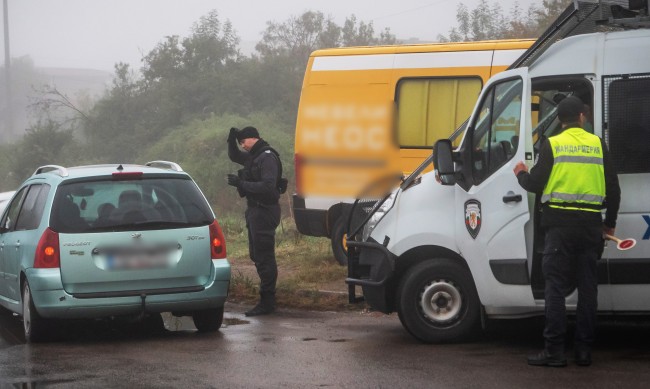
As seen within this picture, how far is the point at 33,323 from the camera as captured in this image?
9.14 metres

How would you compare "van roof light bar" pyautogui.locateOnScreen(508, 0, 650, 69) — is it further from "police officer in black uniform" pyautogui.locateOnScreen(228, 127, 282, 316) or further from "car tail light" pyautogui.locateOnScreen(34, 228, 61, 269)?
"car tail light" pyautogui.locateOnScreen(34, 228, 61, 269)

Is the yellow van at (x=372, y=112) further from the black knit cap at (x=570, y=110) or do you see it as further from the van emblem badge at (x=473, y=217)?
the black knit cap at (x=570, y=110)

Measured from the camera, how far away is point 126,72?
41.6 metres

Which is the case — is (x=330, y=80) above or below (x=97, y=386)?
above

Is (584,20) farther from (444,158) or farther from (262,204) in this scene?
(262,204)

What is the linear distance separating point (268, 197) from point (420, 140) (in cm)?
288

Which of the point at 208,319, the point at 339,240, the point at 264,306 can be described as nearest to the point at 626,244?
the point at 208,319

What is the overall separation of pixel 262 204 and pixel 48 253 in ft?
8.59

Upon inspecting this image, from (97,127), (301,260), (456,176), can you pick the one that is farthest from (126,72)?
(456,176)

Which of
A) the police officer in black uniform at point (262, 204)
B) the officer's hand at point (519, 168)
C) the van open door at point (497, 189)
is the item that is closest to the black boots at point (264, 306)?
the police officer in black uniform at point (262, 204)

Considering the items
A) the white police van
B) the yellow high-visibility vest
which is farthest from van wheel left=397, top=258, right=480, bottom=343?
the yellow high-visibility vest

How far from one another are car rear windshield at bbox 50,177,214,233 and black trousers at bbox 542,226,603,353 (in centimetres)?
328

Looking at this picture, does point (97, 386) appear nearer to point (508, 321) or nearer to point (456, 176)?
point (456, 176)

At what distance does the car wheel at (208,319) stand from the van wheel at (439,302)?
6.13 feet
